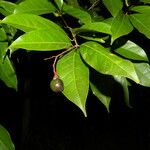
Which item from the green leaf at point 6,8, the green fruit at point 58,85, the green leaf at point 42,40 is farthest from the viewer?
the green leaf at point 6,8

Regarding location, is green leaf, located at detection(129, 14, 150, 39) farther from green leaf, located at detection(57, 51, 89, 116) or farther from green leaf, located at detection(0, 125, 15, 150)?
green leaf, located at detection(0, 125, 15, 150)

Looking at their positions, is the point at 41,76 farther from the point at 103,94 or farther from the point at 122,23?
the point at 122,23

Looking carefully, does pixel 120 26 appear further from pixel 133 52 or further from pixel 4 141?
pixel 4 141

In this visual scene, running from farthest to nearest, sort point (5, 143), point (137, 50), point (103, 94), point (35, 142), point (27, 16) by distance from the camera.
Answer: point (35, 142) < point (5, 143) < point (103, 94) < point (137, 50) < point (27, 16)

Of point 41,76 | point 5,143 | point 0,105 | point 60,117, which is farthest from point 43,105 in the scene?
point 5,143

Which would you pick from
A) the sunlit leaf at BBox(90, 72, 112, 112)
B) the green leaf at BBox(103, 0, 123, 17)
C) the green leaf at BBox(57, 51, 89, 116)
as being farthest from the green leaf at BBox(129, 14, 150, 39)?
the sunlit leaf at BBox(90, 72, 112, 112)

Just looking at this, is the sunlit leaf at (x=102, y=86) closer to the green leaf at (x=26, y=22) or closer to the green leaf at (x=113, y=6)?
the green leaf at (x=113, y=6)

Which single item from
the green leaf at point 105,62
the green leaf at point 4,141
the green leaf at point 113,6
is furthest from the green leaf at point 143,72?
the green leaf at point 4,141
